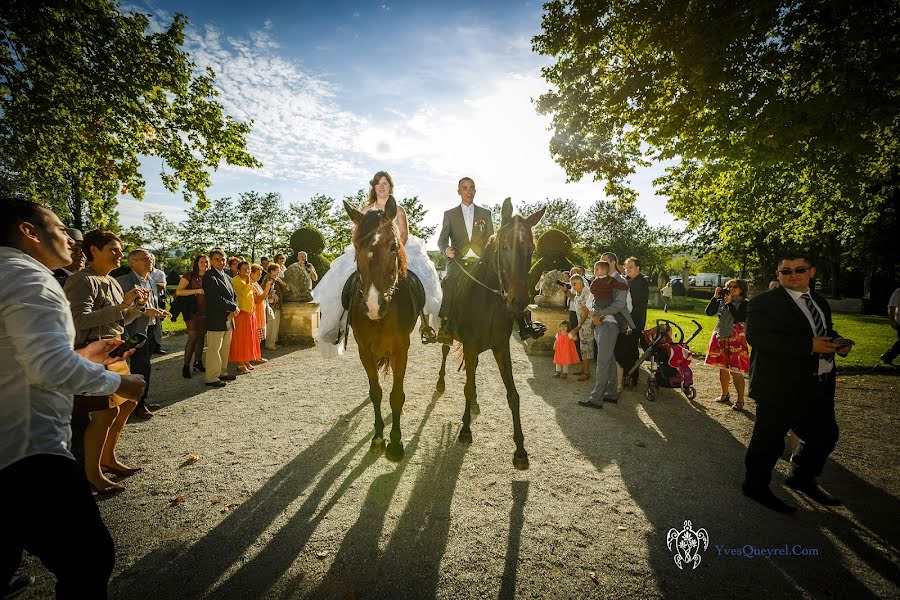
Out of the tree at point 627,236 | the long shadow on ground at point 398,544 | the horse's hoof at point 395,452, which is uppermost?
the tree at point 627,236

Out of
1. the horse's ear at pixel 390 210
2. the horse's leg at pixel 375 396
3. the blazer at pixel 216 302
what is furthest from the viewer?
the blazer at pixel 216 302

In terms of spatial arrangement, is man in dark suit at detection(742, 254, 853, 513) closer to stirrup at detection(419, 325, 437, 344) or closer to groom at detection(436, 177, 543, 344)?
groom at detection(436, 177, 543, 344)

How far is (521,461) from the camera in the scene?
173 inches

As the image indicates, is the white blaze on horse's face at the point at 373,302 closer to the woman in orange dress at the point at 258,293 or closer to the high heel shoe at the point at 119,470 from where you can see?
the high heel shoe at the point at 119,470

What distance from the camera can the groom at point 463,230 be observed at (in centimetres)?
616

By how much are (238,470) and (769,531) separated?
581 centimetres

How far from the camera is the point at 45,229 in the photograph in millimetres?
1911

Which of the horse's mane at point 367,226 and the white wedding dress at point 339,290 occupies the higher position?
the horse's mane at point 367,226

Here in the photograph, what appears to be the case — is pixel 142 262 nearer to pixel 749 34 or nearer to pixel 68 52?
pixel 68 52

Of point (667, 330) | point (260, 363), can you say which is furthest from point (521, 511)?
point (260, 363)

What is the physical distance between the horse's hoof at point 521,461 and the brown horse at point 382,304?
4.91 ft

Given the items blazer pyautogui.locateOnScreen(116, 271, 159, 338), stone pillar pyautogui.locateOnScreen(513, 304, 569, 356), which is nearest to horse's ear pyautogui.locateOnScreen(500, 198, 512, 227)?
blazer pyautogui.locateOnScreen(116, 271, 159, 338)

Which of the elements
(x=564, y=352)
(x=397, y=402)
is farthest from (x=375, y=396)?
(x=564, y=352)

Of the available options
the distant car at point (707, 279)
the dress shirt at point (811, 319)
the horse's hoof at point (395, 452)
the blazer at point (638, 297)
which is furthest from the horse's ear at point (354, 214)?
the distant car at point (707, 279)
